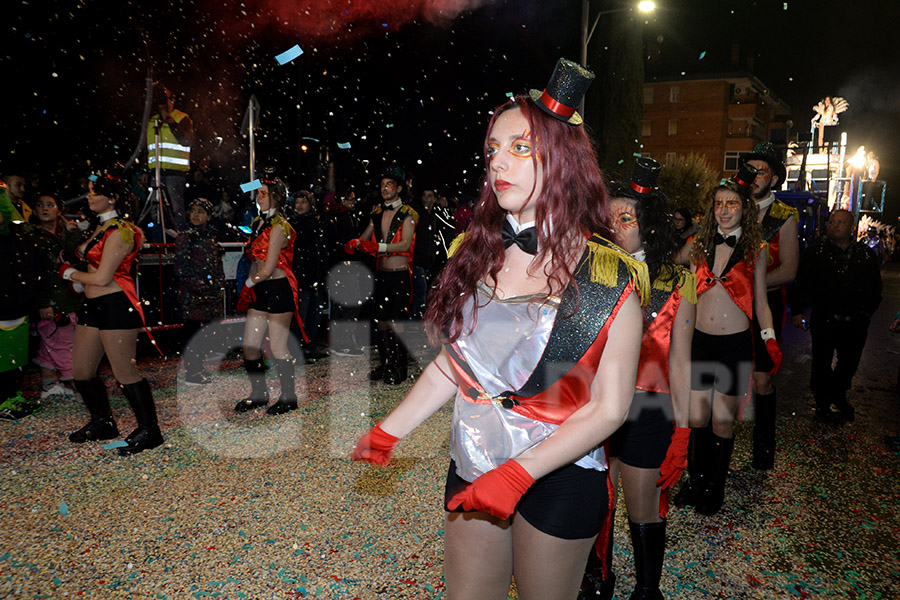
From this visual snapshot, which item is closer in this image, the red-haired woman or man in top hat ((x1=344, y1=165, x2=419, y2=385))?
the red-haired woman

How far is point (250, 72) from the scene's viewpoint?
41.0ft

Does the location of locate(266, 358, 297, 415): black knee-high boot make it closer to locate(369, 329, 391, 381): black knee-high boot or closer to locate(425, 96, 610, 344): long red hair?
locate(369, 329, 391, 381): black knee-high boot

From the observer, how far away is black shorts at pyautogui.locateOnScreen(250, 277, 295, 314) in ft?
18.6

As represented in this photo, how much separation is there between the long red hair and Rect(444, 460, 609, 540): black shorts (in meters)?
0.53

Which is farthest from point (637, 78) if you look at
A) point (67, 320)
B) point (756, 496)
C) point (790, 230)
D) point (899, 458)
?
point (67, 320)

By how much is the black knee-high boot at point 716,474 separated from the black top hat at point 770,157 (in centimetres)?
216

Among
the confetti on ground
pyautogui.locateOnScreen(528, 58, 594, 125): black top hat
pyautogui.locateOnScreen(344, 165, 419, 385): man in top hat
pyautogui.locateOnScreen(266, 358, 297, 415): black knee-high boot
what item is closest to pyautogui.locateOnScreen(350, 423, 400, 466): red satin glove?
pyautogui.locateOnScreen(528, 58, 594, 125): black top hat

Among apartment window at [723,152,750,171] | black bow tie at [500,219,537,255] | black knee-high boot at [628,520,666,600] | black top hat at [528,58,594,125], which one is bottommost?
black knee-high boot at [628,520,666,600]

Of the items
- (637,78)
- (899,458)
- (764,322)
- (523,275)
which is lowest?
(899,458)

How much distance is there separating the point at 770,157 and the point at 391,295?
4289 millimetres

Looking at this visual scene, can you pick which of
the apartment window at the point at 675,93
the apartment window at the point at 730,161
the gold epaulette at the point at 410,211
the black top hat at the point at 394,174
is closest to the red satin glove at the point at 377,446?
the gold epaulette at the point at 410,211

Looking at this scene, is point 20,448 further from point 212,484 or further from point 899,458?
point 899,458

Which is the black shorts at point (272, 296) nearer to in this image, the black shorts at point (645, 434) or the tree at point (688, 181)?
the black shorts at point (645, 434)

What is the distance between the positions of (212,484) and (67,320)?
11.7ft
